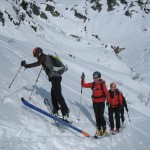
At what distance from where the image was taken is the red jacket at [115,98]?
952 centimetres

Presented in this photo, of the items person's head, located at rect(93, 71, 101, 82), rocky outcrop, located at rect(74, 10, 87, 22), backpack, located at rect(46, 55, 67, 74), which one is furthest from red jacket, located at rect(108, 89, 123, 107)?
rocky outcrop, located at rect(74, 10, 87, 22)

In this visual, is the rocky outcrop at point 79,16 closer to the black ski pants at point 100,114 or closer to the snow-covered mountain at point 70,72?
the snow-covered mountain at point 70,72

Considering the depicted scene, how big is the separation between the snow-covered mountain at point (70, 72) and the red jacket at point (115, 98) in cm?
98

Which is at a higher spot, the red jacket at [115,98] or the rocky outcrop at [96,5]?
the rocky outcrop at [96,5]

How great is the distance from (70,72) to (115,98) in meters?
9.31

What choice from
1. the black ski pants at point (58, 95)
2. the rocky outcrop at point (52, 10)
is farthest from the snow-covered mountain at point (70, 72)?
the black ski pants at point (58, 95)

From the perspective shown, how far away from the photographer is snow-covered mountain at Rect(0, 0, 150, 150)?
23.5ft

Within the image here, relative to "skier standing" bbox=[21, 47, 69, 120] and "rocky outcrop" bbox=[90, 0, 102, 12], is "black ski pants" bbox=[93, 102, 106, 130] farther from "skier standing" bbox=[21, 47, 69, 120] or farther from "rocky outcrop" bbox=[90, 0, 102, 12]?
"rocky outcrop" bbox=[90, 0, 102, 12]

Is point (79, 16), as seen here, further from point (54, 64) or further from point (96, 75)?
point (54, 64)

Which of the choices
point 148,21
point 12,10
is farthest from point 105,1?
point 12,10

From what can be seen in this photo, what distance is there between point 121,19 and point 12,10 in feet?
155

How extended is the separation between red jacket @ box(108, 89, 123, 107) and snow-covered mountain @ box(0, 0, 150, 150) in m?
0.98

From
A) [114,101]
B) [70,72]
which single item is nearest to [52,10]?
[70,72]

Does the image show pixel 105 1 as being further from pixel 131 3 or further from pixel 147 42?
pixel 147 42
